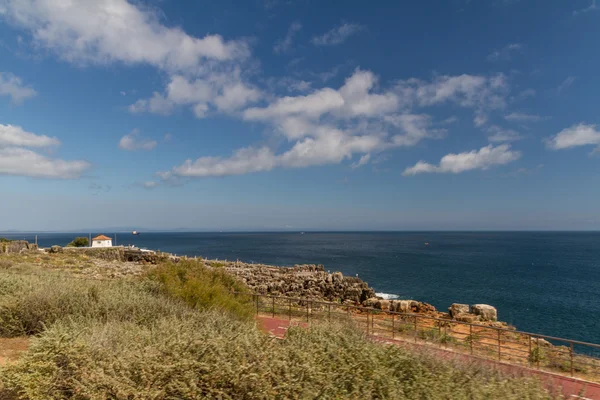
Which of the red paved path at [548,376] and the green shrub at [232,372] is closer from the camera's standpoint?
the green shrub at [232,372]

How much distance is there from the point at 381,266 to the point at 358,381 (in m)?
70.4

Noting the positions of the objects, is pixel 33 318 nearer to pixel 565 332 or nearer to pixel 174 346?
pixel 174 346

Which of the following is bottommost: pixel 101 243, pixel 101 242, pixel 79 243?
pixel 79 243

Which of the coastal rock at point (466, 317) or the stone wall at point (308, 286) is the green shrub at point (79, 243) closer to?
the stone wall at point (308, 286)

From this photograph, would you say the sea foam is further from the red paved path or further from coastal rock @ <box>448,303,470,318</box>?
the red paved path

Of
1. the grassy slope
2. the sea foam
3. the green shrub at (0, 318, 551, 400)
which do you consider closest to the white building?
the sea foam

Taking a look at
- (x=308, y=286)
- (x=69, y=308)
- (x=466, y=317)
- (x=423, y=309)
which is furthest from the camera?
(x=308, y=286)

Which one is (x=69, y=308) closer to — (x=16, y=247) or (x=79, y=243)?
(x=16, y=247)

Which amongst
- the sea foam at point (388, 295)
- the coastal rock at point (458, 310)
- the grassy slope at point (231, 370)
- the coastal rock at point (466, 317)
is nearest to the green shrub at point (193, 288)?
the grassy slope at point (231, 370)

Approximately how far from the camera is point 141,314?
9500mm

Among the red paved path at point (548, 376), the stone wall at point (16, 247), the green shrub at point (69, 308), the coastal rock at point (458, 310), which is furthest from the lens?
the stone wall at point (16, 247)

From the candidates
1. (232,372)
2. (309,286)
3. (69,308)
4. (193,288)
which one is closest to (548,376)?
(232,372)

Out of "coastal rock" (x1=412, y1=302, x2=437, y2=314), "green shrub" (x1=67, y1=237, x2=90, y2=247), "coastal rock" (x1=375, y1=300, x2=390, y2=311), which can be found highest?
"green shrub" (x1=67, y1=237, x2=90, y2=247)

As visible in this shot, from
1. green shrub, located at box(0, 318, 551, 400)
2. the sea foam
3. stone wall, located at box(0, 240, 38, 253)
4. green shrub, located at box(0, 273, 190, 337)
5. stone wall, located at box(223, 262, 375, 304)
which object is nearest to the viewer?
green shrub, located at box(0, 318, 551, 400)
